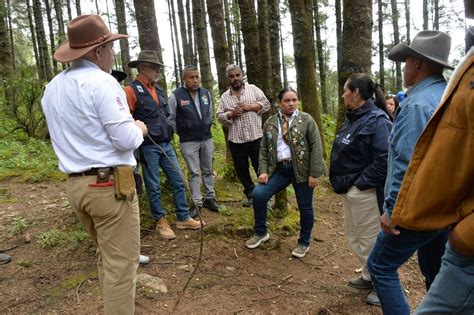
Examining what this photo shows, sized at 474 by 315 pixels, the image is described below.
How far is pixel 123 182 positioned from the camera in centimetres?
260

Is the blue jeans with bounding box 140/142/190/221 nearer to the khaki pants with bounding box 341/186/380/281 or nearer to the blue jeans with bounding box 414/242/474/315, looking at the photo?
the khaki pants with bounding box 341/186/380/281

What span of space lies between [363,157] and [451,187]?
1907 millimetres

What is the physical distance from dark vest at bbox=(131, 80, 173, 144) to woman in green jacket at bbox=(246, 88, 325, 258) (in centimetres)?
130

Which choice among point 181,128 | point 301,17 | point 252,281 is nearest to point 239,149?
point 181,128

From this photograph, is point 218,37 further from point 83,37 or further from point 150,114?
point 83,37

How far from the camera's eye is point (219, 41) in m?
7.19

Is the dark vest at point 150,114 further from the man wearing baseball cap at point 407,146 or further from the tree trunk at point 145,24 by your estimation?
the man wearing baseball cap at point 407,146

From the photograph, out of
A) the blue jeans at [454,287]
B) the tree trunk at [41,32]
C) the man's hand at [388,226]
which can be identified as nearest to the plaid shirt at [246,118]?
the man's hand at [388,226]

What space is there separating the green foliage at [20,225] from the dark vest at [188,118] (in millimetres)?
2345

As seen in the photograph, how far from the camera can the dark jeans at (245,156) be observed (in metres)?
5.57

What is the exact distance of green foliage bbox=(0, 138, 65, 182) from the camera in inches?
280

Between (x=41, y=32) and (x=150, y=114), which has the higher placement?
(x=41, y=32)

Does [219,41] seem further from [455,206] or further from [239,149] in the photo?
[455,206]

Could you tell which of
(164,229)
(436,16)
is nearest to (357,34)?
(164,229)
